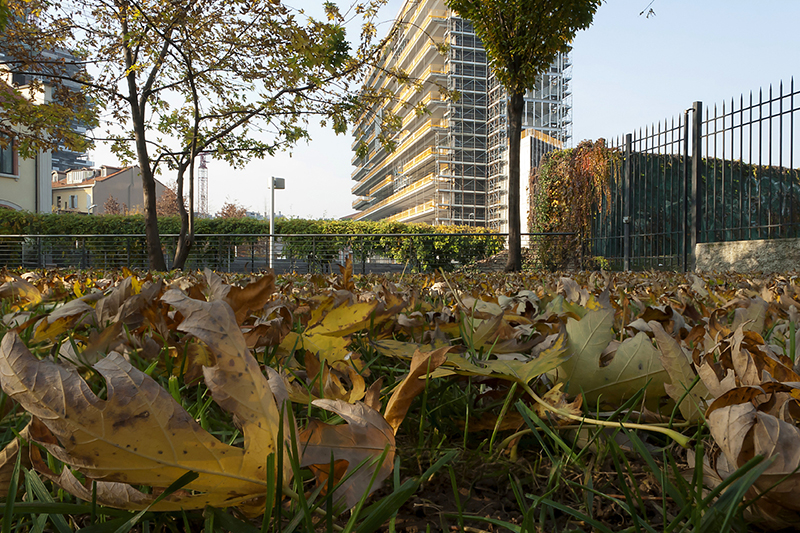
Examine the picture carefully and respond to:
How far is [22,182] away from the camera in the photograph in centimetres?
2561

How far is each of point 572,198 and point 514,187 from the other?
5471 mm

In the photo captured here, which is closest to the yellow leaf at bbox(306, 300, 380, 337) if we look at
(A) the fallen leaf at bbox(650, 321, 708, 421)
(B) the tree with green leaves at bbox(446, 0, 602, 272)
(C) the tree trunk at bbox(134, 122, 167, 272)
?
(A) the fallen leaf at bbox(650, 321, 708, 421)

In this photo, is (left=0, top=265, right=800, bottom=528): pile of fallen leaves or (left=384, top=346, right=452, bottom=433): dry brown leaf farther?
(left=384, top=346, right=452, bottom=433): dry brown leaf

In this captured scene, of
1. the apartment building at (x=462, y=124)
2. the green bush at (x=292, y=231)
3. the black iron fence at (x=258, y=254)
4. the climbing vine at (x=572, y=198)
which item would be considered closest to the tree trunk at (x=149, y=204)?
the black iron fence at (x=258, y=254)

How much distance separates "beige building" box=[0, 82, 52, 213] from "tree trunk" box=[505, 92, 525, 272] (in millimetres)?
24891

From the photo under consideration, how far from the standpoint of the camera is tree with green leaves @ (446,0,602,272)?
9.05 metres

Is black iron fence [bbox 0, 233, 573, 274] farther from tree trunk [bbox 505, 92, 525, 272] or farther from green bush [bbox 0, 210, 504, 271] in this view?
tree trunk [bbox 505, 92, 525, 272]

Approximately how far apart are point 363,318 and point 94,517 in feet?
2.01

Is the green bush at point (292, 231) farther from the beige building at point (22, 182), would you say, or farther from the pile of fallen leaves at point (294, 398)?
the pile of fallen leaves at point (294, 398)

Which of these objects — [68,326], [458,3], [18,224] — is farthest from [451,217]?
[68,326]

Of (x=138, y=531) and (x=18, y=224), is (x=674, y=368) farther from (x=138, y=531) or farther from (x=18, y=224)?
(x=18, y=224)

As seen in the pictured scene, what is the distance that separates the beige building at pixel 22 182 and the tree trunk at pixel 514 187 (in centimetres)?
2489

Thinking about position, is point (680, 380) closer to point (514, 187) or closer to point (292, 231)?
point (514, 187)

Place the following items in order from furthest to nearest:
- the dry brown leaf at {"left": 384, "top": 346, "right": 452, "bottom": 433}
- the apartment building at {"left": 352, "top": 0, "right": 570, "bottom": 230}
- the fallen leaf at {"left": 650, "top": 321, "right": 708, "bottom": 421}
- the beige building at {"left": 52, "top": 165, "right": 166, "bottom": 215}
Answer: the beige building at {"left": 52, "top": 165, "right": 166, "bottom": 215} → the apartment building at {"left": 352, "top": 0, "right": 570, "bottom": 230} → the fallen leaf at {"left": 650, "top": 321, "right": 708, "bottom": 421} → the dry brown leaf at {"left": 384, "top": 346, "right": 452, "bottom": 433}
